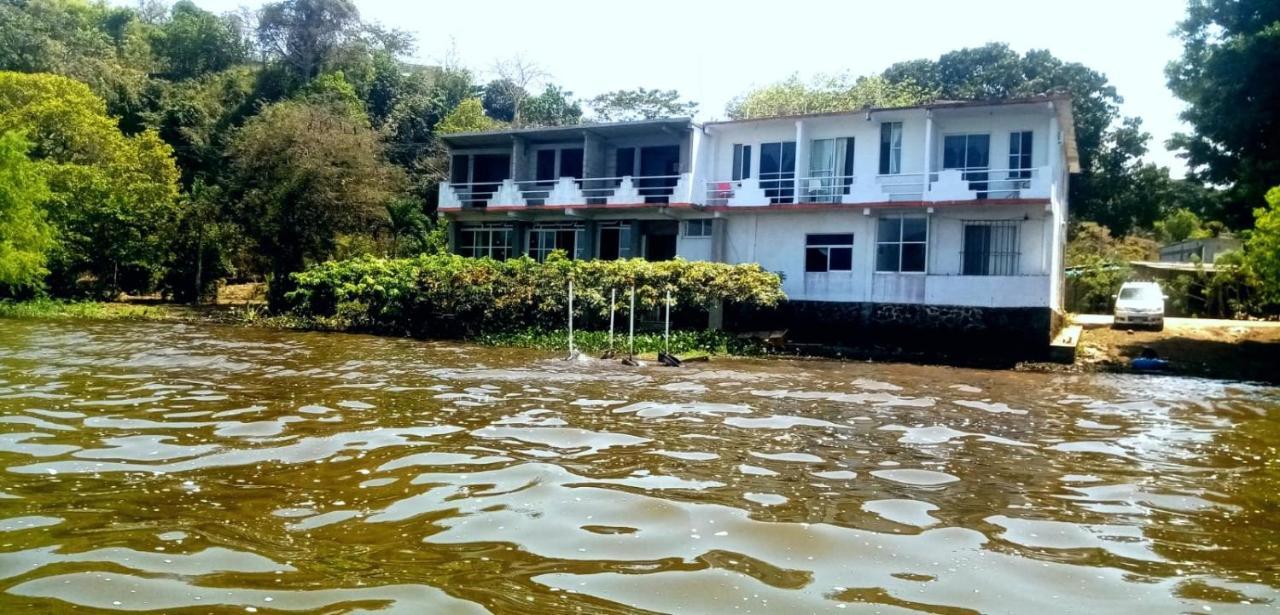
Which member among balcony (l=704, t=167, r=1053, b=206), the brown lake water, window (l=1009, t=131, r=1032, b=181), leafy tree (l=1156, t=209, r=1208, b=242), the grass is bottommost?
the brown lake water

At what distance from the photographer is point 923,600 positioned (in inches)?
161

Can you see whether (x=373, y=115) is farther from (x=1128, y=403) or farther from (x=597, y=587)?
(x=597, y=587)

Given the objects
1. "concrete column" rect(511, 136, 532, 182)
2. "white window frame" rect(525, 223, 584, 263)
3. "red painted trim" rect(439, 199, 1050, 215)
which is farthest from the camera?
"concrete column" rect(511, 136, 532, 182)

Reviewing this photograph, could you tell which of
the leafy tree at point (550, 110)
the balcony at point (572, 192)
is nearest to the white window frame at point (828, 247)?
the balcony at point (572, 192)

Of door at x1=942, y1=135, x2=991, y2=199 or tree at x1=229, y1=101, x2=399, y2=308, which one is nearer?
door at x1=942, y1=135, x2=991, y2=199

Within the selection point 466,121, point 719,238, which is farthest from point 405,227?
point 719,238

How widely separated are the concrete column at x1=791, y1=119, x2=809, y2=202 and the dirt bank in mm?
8430

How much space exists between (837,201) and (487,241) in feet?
43.1

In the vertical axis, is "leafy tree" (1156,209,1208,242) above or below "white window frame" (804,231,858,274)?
above

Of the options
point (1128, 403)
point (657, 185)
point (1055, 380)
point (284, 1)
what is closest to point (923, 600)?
point (1128, 403)

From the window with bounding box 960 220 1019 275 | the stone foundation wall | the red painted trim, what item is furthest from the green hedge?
the window with bounding box 960 220 1019 275

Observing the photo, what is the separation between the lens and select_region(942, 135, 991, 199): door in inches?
910

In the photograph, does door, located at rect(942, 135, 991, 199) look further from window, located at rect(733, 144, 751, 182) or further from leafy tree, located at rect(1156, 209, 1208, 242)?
leafy tree, located at rect(1156, 209, 1208, 242)

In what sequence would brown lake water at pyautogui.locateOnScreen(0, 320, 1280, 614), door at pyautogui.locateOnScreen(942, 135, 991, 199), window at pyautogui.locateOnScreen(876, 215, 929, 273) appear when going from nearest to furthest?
brown lake water at pyautogui.locateOnScreen(0, 320, 1280, 614), door at pyautogui.locateOnScreen(942, 135, 991, 199), window at pyautogui.locateOnScreen(876, 215, 929, 273)
